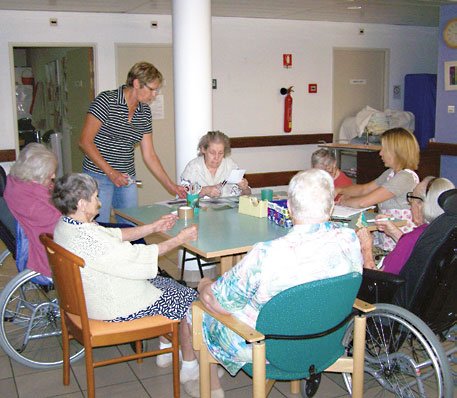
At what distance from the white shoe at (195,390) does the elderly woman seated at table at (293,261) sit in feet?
1.89

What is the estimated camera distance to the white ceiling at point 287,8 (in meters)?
5.80

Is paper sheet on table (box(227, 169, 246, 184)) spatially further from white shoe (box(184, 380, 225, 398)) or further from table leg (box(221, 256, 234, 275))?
white shoe (box(184, 380, 225, 398))

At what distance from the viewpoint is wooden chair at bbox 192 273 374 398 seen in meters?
1.88

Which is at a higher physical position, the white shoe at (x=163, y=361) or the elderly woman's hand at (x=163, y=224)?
the elderly woman's hand at (x=163, y=224)

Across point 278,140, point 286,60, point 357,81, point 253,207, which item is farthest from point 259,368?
point 357,81

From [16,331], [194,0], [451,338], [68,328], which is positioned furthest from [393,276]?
[194,0]

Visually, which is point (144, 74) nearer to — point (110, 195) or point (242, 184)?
point (110, 195)

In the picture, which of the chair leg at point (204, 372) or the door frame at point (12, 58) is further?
the door frame at point (12, 58)

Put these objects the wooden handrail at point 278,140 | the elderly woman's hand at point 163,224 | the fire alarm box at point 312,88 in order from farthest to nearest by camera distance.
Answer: the fire alarm box at point 312,88 < the wooden handrail at point 278,140 < the elderly woman's hand at point 163,224

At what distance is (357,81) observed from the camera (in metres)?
8.12

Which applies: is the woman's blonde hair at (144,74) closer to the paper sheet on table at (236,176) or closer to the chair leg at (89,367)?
the paper sheet on table at (236,176)

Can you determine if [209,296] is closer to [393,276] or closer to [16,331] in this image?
[393,276]

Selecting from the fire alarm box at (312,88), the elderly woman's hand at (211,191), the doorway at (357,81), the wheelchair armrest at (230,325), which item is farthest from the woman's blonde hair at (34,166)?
the doorway at (357,81)

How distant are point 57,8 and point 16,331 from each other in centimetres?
392
